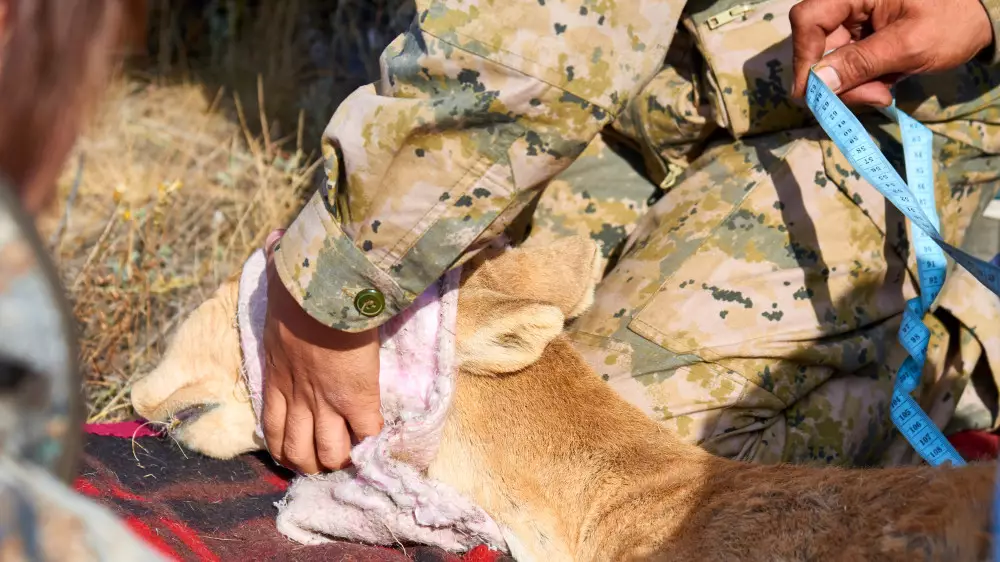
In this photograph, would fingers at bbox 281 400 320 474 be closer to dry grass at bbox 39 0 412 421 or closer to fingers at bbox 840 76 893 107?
dry grass at bbox 39 0 412 421

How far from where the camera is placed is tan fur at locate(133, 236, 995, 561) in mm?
2021

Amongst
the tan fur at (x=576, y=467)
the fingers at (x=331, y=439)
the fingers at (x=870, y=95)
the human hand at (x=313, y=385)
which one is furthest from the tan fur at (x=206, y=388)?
the fingers at (x=870, y=95)

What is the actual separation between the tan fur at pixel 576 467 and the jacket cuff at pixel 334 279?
23 cm

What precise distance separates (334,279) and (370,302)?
11 centimetres

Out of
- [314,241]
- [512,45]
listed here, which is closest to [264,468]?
[314,241]

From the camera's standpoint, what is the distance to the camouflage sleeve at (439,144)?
2.39 metres

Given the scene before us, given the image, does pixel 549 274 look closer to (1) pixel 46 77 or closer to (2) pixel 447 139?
(2) pixel 447 139

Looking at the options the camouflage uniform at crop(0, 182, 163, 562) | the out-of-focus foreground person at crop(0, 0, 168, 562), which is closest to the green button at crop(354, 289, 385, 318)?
the out-of-focus foreground person at crop(0, 0, 168, 562)

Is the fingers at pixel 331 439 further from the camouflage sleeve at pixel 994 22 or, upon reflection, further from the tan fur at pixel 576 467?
the camouflage sleeve at pixel 994 22

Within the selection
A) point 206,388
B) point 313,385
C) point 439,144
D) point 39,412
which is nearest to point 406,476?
point 313,385

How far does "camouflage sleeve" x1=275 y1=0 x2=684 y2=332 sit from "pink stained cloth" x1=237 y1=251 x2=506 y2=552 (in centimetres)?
12

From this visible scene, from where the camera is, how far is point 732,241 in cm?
333

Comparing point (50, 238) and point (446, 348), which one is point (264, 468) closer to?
point (446, 348)

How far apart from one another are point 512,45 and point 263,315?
3.36ft
